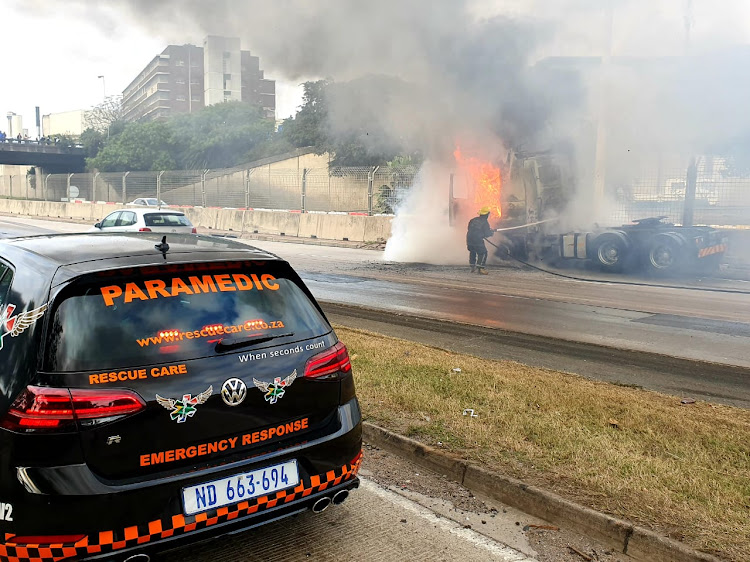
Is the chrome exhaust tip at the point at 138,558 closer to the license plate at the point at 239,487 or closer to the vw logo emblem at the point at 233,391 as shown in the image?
the license plate at the point at 239,487

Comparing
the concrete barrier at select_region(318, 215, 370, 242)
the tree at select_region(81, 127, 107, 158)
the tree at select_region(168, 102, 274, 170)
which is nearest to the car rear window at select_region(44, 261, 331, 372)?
the concrete barrier at select_region(318, 215, 370, 242)

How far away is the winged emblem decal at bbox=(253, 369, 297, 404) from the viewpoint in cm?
296

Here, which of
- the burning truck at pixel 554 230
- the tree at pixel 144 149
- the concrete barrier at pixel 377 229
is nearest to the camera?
the burning truck at pixel 554 230

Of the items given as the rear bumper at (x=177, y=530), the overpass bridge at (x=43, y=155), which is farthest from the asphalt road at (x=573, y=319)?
the overpass bridge at (x=43, y=155)

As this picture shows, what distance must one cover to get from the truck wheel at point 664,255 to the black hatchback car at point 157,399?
46.8 feet

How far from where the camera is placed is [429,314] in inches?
415

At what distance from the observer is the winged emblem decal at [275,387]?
9.71 ft

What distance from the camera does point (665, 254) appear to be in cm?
1597

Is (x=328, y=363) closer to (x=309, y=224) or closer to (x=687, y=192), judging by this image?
(x=687, y=192)

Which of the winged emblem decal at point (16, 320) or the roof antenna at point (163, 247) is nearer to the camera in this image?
the winged emblem decal at point (16, 320)

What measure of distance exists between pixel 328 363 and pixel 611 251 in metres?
14.6

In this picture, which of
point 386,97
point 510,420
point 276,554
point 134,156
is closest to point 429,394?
point 510,420

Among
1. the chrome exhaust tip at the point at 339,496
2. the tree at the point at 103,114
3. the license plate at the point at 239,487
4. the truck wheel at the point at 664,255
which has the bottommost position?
the chrome exhaust tip at the point at 339,496

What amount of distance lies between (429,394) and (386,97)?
732 inches
